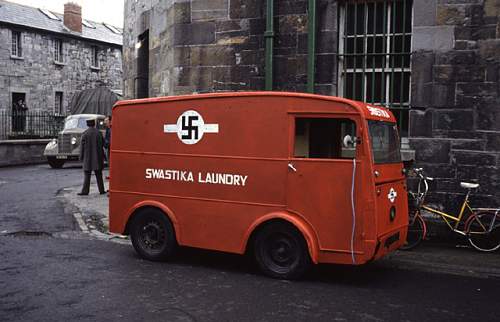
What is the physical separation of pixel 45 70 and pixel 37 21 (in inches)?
130

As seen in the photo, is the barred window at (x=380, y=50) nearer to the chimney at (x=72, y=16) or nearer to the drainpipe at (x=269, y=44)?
the drainpipe at (x=269, y=44)

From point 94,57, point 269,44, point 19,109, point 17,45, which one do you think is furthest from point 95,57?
point 269,44

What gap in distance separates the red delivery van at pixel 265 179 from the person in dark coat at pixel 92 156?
6.42 meters

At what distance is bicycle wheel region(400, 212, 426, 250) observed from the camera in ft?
26.8

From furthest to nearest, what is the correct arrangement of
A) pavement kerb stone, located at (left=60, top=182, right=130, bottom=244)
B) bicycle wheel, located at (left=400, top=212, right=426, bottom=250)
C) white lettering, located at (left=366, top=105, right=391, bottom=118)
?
pavement kerb stone, located at (left=60, top=182, right=130, bottom=244) < bicycle wheel, located at (left=400, top=212, right=426, bottom=250) < white lettering, located at (left=366, top=105, right=391, bottom=118)

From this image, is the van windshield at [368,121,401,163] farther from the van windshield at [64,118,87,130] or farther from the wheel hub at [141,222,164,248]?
the van windshield at [64,118,87,130]

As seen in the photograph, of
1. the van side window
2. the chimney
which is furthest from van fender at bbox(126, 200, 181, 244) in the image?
the chimney

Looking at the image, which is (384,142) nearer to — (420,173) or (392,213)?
(392,213)

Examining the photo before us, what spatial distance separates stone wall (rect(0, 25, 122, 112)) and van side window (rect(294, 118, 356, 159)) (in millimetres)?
32288

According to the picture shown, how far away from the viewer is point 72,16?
3947 cm

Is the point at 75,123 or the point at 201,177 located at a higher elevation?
the point at 75,123

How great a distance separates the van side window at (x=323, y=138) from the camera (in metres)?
6.34

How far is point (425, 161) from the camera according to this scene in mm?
9016

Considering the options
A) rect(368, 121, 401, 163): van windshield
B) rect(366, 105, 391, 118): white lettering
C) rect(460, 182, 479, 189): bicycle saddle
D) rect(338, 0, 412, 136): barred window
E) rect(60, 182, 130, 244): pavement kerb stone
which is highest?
rect(338, 0, 412, 136): barred window
